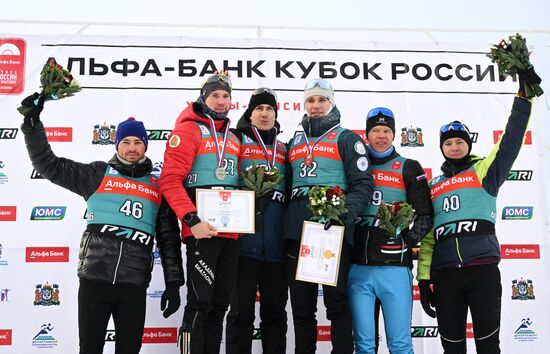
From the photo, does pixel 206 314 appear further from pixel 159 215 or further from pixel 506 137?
pixel 506 137

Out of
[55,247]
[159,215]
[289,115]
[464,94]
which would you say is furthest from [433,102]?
[55,247]

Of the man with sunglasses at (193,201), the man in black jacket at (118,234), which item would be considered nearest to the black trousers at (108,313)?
the man in black jacket at (118,234)

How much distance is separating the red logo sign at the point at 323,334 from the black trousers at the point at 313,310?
1.50 m

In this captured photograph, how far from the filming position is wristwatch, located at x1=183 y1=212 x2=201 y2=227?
10.3 feet

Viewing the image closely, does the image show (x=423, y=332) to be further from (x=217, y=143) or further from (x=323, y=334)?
(x=217, y=143)

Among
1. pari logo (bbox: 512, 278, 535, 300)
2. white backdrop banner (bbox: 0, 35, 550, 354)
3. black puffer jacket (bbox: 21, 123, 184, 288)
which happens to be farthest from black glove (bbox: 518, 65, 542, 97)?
black puffer jacket (bbox: 21, 123, 184, 288)

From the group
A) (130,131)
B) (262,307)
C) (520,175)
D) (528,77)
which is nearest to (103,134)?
(130,131)

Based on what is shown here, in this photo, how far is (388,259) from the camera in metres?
3.51

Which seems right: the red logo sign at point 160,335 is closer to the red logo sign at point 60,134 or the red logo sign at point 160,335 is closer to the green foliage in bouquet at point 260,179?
the red logo sign at point 60,134

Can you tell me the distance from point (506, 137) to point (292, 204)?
1.59 meters

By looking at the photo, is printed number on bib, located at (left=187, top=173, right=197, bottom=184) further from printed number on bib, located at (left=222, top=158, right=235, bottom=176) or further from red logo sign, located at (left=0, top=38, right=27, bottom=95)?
red logo sign, located at (left=0, top=38, right=27, bottom=95)

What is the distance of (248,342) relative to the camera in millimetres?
3697

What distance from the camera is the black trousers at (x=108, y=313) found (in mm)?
3211

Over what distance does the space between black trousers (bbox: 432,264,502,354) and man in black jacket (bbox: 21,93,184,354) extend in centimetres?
180
